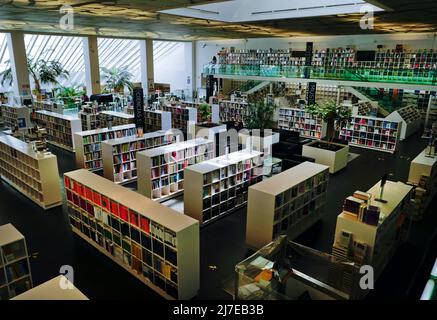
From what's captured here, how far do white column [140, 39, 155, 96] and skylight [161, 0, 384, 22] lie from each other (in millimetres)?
11126

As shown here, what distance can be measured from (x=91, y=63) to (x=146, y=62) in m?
4.20

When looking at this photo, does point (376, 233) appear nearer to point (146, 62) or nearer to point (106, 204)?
point (106, 204)

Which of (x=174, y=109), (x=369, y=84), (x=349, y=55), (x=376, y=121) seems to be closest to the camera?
(x=376, y=121)

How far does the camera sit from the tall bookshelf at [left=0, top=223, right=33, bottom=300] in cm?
481

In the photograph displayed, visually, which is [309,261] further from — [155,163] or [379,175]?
[379,175]

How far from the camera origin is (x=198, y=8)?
34.9 ft

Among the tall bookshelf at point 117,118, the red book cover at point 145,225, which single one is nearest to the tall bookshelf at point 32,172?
the red book cover at point 145,225

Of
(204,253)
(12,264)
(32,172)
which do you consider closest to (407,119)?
(204,253)

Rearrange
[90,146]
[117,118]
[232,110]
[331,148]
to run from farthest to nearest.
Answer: [232,110], [117,118], [331,148], [90,146]

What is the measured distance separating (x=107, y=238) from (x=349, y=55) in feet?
59.0

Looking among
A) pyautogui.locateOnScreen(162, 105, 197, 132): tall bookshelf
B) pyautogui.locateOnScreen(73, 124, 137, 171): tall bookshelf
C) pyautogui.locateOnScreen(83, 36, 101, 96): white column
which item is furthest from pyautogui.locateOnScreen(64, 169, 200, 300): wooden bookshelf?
pyautogui.locateOnScreen(83, 36, 101, 96): white column

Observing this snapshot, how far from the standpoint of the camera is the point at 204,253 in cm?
650

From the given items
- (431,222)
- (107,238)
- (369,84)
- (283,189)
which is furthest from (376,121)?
(107,238)
